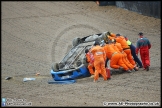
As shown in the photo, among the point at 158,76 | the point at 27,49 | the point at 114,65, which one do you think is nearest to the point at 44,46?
the point at 27,49

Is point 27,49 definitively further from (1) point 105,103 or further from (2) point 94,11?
(1) point 105,103

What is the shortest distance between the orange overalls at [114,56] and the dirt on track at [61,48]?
47 cm

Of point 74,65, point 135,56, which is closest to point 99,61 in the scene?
point 74,65

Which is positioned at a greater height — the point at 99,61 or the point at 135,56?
the point at 135,56

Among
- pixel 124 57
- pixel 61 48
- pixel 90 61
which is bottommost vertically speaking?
pixel 90 61

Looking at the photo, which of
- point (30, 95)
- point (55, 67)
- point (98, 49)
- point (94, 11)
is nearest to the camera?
point (30, 95)

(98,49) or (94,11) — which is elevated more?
(94,11)

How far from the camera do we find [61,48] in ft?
68.1

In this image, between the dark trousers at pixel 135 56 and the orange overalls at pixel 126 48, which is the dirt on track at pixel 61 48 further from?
the orange overalls at pixel 126 48

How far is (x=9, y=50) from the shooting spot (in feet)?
67.5

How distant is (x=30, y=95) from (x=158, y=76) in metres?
4.64

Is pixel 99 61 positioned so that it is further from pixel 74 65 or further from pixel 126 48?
pixel 126 48

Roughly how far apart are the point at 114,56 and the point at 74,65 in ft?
5.60

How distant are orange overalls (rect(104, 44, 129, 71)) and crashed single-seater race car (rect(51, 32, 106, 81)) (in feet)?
3.11
